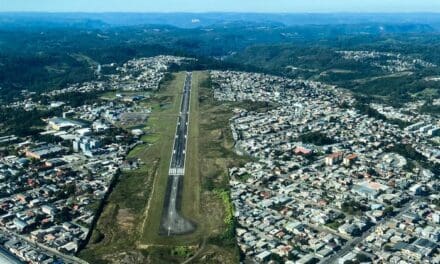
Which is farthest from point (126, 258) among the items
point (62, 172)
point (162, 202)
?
point (62, 172)

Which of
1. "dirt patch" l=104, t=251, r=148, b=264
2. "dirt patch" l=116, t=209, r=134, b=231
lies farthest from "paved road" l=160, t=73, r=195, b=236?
"dirt patch" l=104, t=251, r=148, b=264

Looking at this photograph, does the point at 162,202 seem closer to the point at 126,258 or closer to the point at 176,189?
the point at 176,189

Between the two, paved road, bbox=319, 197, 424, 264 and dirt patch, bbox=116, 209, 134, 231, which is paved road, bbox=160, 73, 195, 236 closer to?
A: dirt patch, bbox=116, 209, 134, 231

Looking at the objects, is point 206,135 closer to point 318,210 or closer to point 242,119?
point 242,119

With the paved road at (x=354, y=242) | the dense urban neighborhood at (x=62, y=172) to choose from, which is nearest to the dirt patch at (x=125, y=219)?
the dense urban neighborhood at (x=62, y=172)

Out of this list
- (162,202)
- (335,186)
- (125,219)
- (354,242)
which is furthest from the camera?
(335,186)

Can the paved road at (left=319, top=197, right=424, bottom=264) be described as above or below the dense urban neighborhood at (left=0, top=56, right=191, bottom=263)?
above

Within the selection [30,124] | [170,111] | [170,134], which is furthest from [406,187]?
[30,124]

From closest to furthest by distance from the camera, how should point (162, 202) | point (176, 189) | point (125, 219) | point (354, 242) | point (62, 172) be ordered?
point (354, 242)
point (125, 219)
point (162, 202)
point (176, 189)
point (62, 172)
